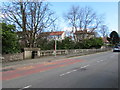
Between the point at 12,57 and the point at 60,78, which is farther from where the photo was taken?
the point at 12,57

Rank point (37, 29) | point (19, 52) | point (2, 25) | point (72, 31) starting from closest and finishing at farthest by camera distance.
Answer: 1. point (2, 25)
2. point (19, 52)
3. point (37, 29)
4. point (72, 31)

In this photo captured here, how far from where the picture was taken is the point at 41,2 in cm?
3048

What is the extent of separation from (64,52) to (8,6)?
1362 centimetres

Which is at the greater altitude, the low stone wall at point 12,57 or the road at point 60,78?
the low stone wall at point 12,57

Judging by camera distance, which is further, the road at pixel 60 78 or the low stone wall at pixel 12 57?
the low stone wall at pixel 12 57

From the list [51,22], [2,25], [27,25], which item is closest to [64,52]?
[51,22]

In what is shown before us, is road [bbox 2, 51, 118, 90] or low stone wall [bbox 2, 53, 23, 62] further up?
low stone wall [bbox 2, 53, 23, 62]

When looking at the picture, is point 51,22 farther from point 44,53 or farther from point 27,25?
point 44,53

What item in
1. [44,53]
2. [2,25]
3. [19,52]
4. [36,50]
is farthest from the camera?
[44,53]

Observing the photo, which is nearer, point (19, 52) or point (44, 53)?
point (19, 52)

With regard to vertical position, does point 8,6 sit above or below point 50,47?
above

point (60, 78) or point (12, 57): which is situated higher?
point (12, 57)

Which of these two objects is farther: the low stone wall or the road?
the low stone wall

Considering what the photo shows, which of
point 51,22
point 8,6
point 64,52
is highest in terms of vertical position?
point 8,6
